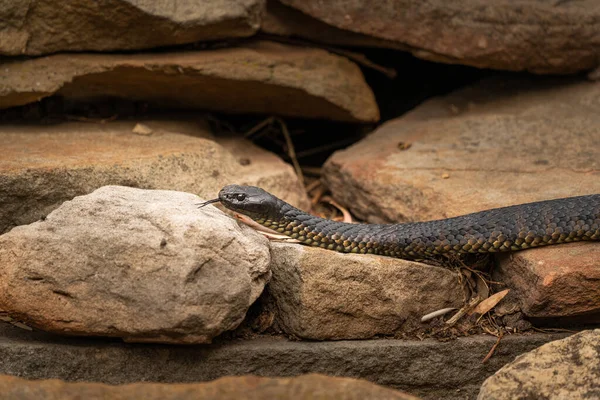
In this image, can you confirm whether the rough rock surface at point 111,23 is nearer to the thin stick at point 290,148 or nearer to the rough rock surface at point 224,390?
the thin stick at point 290,148

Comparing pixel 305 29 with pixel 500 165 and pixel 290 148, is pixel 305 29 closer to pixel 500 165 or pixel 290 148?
pixel 290 148

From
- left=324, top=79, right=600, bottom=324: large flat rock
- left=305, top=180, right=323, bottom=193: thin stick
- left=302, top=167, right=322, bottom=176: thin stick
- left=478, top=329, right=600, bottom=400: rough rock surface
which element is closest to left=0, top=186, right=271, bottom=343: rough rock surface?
left=478, top=329, right=600, bottom=400: rough rock surface

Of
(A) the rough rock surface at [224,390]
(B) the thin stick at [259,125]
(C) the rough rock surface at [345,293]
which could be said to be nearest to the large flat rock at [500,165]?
(C) the rough rock surface at [345,293]

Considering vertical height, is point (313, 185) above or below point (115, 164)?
below

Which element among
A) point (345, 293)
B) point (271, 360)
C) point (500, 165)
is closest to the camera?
point (271, 360)

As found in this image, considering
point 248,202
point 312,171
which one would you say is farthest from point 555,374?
point 312,171

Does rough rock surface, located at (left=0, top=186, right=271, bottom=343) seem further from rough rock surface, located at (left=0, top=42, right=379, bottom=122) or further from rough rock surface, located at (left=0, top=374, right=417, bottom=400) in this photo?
rough rock surface, located at (left=0, top=42, right=379, bottom=122)
